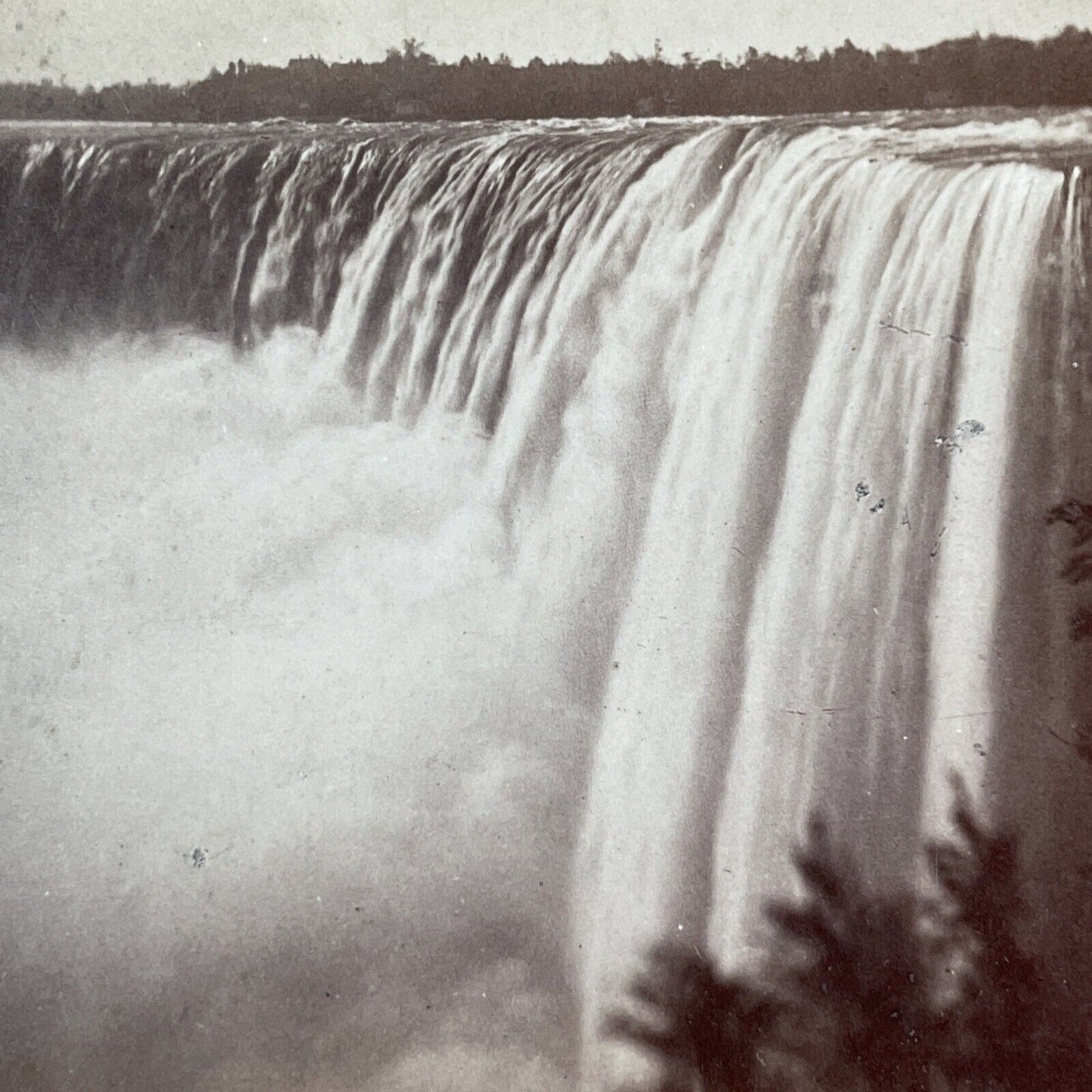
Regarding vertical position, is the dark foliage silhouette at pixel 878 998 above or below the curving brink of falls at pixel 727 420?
below

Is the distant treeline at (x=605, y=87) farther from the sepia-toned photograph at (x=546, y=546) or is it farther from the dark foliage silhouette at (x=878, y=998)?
the dark foliage silhouette at (x=878, y=998)

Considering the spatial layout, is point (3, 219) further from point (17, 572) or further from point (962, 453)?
point (962, 453)

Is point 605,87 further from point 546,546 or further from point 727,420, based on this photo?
point 546,546

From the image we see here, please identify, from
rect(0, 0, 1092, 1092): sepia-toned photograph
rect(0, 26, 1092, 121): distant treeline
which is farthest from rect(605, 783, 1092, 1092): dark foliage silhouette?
rect(0, 26, 1092, 121): distant treeline

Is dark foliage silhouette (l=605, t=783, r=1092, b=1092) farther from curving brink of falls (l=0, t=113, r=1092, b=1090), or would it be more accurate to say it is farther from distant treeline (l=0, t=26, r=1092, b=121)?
distant treeline (l=0, t=26, r=1092, b=121)

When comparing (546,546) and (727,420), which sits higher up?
(727,420)

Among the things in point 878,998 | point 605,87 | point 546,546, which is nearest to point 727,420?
point 546,546

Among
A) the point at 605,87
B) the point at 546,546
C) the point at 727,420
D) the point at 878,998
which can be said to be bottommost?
the point at 878,998

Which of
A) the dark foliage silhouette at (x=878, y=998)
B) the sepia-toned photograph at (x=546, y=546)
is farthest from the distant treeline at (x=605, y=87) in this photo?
the dark foliage silhouette at (x=878, y=998)
